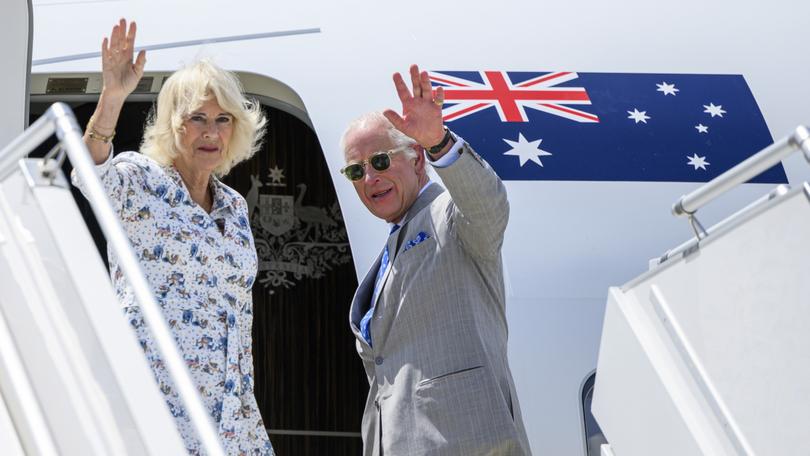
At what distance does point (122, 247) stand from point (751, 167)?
1.35 m

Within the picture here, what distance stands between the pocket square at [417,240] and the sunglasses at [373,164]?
23 cm

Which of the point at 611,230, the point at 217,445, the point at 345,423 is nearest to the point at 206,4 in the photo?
the point at 611,230

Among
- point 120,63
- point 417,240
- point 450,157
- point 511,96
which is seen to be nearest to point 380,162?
point 417,240

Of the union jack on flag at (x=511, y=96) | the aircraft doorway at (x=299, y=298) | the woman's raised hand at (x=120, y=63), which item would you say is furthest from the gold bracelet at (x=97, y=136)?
the aircraft doorway at (x=299, y=298)

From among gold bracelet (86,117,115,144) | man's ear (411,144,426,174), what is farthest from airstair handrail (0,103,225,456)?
man's ear (411,144,426,174)

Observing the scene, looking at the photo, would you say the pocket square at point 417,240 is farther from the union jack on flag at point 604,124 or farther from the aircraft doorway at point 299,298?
the aircraft doorway at point 299,298

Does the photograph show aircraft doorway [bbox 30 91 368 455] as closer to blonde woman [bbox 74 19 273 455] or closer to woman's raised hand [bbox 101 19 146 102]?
blonde woman [bbox 74 19 273 455]

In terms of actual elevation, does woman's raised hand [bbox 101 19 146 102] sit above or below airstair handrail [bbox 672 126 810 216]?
above

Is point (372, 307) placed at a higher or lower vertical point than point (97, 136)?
lower

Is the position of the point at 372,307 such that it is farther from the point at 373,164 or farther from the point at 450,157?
the point at 450,157

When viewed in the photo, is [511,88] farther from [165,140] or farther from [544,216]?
[165,140]

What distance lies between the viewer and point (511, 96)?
418 centimetres

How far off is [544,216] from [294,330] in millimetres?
2117

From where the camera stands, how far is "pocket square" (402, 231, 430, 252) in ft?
9.91
